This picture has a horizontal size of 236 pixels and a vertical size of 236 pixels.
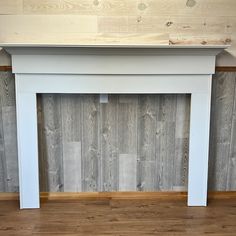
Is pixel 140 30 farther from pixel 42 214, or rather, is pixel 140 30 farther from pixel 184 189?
pixel 42 214

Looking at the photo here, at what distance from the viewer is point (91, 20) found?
184cm

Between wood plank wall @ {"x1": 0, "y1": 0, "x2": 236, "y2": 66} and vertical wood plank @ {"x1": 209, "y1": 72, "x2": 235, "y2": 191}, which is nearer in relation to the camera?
wood plank wall @ {"x1": 0, "y1": 0, "x2": 236, "y2": 66}

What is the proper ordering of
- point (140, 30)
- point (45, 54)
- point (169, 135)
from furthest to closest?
point (169, 135) < point (140, 30) < point (45, 54)

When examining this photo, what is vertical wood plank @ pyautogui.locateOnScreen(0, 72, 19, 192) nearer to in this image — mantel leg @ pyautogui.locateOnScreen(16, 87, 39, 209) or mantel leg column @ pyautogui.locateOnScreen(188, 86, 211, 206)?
mantel leg @ pyautogui.locateOnScreen(16, 87, 39, 209)

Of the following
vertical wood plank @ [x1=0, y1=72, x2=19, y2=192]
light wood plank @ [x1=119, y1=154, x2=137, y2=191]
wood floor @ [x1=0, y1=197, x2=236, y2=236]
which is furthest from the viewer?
light wood plank @ [x1=119, y1=154, x2=137, y2=191]

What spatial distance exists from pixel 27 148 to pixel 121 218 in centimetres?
73

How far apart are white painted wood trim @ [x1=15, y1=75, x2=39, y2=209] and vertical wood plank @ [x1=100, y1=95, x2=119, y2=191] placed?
0.44 meters

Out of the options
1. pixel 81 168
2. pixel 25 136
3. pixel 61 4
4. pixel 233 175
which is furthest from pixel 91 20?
pixel 233 175

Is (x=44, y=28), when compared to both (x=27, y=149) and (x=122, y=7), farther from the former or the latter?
(x=27, y=149)

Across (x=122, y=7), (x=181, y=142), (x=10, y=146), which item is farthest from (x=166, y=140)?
(x=10, y=146)

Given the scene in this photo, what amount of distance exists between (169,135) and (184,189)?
405mm

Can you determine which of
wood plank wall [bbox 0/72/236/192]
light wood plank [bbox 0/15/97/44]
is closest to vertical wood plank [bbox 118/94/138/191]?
wood plank wall [bbox 0/72/236/192]

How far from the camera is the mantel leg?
1808mm

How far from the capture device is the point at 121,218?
5.84 feet
